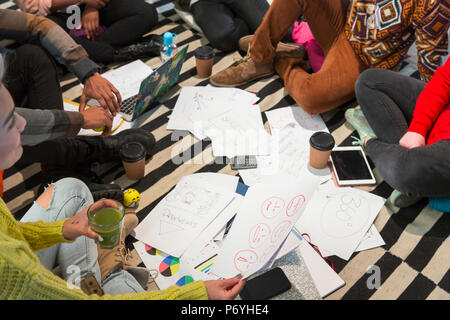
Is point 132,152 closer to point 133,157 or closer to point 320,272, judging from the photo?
point 133,157

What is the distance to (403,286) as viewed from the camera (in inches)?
51.9

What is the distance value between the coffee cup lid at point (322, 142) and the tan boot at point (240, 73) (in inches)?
24.0

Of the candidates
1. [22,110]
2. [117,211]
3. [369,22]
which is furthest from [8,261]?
[369,22]

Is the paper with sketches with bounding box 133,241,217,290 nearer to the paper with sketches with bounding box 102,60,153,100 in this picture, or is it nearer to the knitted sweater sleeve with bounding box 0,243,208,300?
the knitted sweater sleeve with bounding box 0,243,208,300

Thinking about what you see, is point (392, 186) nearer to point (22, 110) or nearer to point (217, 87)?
point (217, 87)

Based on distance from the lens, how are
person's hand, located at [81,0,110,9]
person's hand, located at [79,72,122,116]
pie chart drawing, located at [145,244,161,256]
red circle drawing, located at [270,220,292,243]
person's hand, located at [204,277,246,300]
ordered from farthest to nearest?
person's hand, located at [81,0,110,9], person's hand, located at [79,72,122,116], pie chart drawing, located at [145,244,161,256], red circle drawing, located at [270,220,292,243], person's hand, located at [204,277,246,300]

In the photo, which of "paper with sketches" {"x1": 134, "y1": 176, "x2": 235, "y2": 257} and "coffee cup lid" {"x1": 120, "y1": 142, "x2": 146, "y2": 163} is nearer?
"paper with sketches" {"x1": 134, "y1": 176, "x2": 235, "y2": 257}

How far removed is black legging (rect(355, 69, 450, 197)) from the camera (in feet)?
4.57

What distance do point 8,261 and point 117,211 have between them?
367mm

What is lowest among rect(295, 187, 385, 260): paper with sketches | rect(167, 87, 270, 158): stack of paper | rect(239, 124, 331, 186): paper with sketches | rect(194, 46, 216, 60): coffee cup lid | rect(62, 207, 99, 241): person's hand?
rect(295, 187, 385, 260): paper with sketches

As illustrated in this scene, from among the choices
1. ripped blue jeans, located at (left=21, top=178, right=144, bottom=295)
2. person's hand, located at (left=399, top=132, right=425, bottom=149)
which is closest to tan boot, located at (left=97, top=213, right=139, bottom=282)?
ripped blue jeans, located at (left=21, top=178, right=144, bottom=295)

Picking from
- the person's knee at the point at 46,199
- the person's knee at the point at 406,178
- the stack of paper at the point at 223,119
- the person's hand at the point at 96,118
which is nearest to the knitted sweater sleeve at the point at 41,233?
the person's knee at the point at 46,199

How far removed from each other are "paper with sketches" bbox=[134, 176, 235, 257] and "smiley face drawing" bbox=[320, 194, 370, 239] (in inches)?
13.9

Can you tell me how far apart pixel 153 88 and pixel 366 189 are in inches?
38.2
